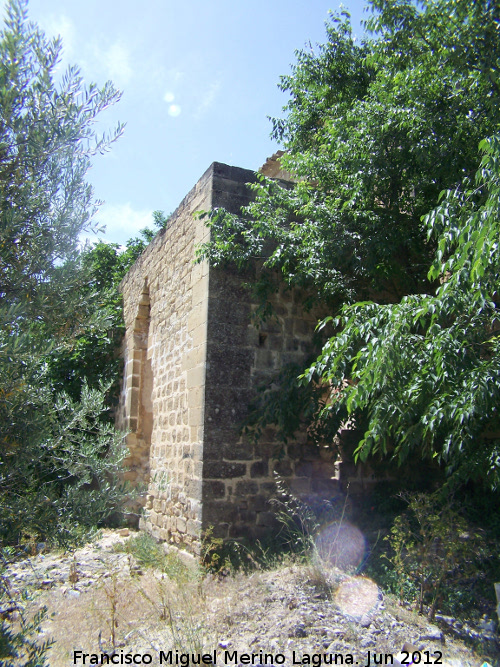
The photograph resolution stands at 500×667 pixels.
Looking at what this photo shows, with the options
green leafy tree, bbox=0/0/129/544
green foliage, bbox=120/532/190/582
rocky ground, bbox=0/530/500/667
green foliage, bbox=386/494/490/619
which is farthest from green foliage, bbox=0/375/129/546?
green foliage, bbox=386/494/490/619

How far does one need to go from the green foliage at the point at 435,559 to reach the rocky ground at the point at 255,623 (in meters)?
0.20

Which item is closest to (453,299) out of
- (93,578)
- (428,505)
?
(428,505)

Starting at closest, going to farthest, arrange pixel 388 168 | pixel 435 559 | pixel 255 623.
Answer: pixel 255 623 < pixel 435 559 < pixel 388 168

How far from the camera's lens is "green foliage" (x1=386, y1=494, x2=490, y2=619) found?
3.75 meters

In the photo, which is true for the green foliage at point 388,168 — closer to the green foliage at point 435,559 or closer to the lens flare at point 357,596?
the green foliage at point 435,559

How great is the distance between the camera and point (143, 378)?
849 centimetres

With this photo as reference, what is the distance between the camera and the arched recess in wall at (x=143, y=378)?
821cm

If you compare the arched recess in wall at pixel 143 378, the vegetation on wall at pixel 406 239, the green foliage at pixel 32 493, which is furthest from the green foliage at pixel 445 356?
the arched recess in wall at pixel 143 378

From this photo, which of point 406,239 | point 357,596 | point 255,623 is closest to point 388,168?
point 406,239

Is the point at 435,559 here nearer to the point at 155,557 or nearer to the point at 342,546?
the point at 342,546

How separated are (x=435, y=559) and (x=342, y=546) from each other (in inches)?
47.2

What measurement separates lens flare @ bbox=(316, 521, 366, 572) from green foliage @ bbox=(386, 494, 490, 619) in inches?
Result: 22.1

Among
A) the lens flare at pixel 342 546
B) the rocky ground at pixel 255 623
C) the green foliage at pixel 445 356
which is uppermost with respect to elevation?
the green foliage at pixel 445 356

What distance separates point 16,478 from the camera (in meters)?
2.85
